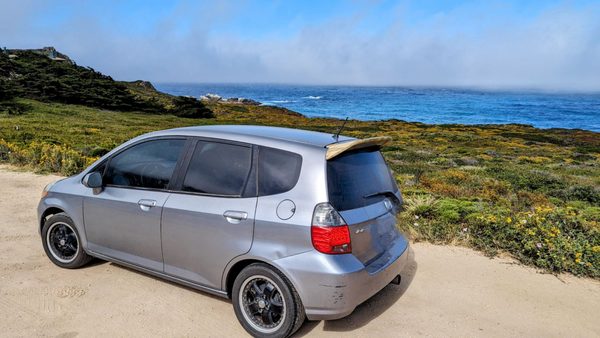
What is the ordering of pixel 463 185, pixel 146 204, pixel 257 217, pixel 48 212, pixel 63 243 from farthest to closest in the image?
1. pixel 463 185
2. pixel 48 212
3. pixel 63 243
4. pixel 146 204
5. pixel 257 217

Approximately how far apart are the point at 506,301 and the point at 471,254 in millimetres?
1298

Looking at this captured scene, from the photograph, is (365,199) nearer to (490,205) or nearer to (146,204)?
(146,204)

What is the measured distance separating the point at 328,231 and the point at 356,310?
1231 mm

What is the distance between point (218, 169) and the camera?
381 centimetres

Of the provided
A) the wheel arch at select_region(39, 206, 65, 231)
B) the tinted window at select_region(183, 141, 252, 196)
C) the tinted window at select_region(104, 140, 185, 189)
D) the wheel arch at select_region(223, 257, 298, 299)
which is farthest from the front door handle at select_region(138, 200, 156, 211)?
the wheel arch at select_region(39, 206, 65, 231)

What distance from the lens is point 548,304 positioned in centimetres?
438

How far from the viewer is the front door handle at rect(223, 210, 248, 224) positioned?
351 cm

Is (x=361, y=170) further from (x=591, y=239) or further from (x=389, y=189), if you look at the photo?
(x=591, y=239)

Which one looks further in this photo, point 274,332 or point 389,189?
point 389,189

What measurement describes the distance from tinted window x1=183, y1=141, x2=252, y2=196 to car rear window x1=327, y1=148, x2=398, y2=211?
71 cm

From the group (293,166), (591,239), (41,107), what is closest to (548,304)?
(591,239)

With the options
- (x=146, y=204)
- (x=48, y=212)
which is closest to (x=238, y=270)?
(x=146, y=204)

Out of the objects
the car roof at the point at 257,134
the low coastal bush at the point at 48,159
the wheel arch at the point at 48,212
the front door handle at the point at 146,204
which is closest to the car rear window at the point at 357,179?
the car roof at the point at 257,134

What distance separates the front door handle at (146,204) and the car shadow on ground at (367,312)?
163cm
